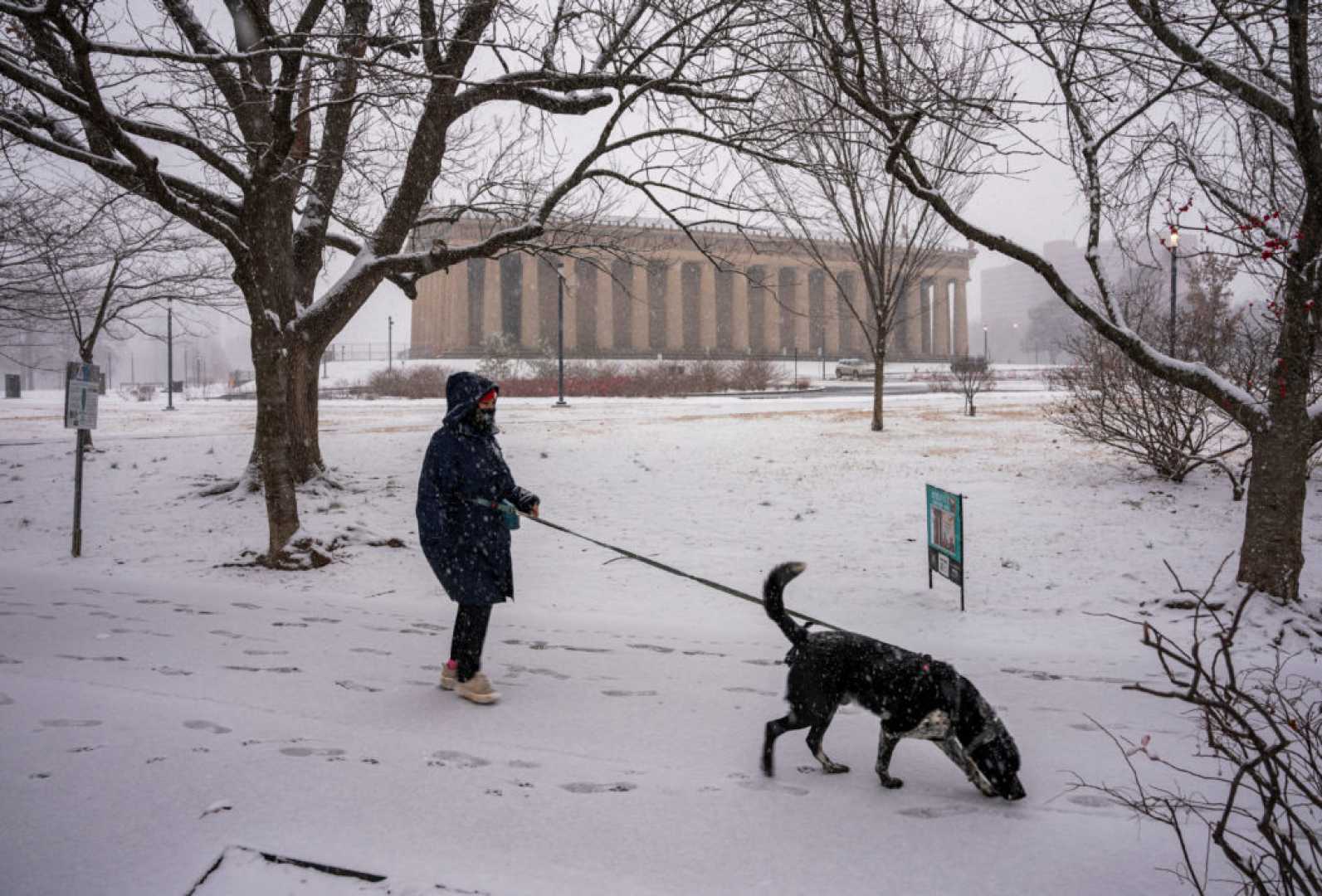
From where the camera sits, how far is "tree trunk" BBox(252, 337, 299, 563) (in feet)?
26.4

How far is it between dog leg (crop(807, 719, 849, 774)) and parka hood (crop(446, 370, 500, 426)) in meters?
2.47

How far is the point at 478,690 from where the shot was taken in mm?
4500

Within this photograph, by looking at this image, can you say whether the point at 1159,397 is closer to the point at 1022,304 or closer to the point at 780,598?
the point at 780,598

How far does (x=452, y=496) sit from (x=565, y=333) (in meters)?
69.8

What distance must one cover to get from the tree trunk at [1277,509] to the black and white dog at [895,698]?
4.62 m

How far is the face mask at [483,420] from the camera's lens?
4.54 metres

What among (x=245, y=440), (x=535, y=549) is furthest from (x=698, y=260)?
(x=535, y=549)

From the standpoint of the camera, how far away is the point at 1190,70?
20.7 feet

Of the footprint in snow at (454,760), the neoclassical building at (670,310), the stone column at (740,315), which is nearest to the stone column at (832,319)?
the neoclassical building at (670,310)

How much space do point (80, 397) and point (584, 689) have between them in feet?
24.0

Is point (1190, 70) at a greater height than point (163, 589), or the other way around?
point (1190, 70)

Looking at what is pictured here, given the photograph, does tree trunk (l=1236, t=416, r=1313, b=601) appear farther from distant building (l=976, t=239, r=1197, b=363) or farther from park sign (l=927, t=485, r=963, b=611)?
distant building (l=976, t=239, r=1197, b=363)

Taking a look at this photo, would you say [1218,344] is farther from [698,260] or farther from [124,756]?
[698,260]

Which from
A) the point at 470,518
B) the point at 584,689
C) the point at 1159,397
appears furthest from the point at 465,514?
the point at 1159,397
